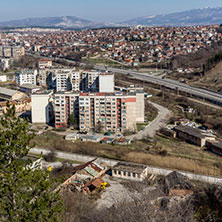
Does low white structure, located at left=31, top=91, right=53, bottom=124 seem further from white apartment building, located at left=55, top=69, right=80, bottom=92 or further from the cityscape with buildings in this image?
white apartment building, located at left=55, top=69, right=80, bottom=92

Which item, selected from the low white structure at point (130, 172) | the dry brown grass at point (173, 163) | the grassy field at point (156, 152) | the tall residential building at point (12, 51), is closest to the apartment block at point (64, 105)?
the grassy field at point (156, 152)

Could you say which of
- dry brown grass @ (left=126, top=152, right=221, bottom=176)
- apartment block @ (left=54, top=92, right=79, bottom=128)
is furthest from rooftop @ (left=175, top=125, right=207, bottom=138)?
apartment block @ (left=54, top=92, right=79, bottom=128)

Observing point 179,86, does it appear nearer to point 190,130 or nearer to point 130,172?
point 190,130

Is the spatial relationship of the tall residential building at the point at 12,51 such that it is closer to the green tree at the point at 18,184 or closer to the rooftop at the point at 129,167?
the rooftop at the point at 129,167

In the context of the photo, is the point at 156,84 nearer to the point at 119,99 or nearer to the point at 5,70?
the point at 119,99

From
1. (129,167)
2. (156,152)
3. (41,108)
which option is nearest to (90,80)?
(41,108)
